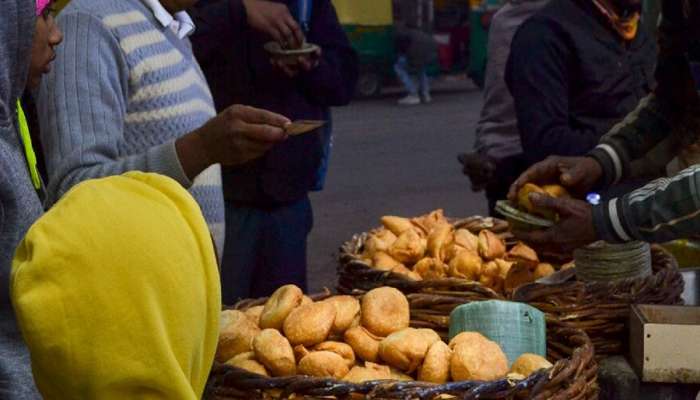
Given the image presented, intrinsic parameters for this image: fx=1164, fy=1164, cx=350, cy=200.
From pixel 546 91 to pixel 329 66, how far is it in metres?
0.75

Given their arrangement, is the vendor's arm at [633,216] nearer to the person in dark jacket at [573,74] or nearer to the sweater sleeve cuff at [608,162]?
the sweater sleeve cuff at [608,162]

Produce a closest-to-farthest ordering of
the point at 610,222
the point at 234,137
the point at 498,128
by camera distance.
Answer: the point at 234,137 → the point at 610,222 → the point at 498,128

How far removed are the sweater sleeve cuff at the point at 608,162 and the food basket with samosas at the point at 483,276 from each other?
0.24 m

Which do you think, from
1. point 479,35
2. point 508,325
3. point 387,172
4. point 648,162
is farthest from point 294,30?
point 479,35

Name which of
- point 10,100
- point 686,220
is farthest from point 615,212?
point 10,100

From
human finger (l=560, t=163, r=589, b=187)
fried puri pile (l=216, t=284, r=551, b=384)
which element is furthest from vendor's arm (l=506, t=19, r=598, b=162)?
fried puri pile (l=216, t=284, r=551, b=384)

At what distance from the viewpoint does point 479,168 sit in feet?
15.0

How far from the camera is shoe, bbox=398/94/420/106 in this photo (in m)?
15.4

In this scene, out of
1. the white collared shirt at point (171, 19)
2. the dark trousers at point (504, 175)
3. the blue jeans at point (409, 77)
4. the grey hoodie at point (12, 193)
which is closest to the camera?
the grey hoodie at point (12, 193)

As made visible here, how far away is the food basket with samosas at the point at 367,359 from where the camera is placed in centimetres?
220

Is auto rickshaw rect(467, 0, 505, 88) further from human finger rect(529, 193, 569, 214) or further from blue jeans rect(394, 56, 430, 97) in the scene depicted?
human finger rect(529, 193, 569, 214)

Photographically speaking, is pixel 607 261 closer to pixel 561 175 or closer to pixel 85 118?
pixel 561 175

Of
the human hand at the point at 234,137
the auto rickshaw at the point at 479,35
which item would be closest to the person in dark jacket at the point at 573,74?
the human hand at the point at 234,137

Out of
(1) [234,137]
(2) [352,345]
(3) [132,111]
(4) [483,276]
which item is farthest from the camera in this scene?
(4) [483,276]
